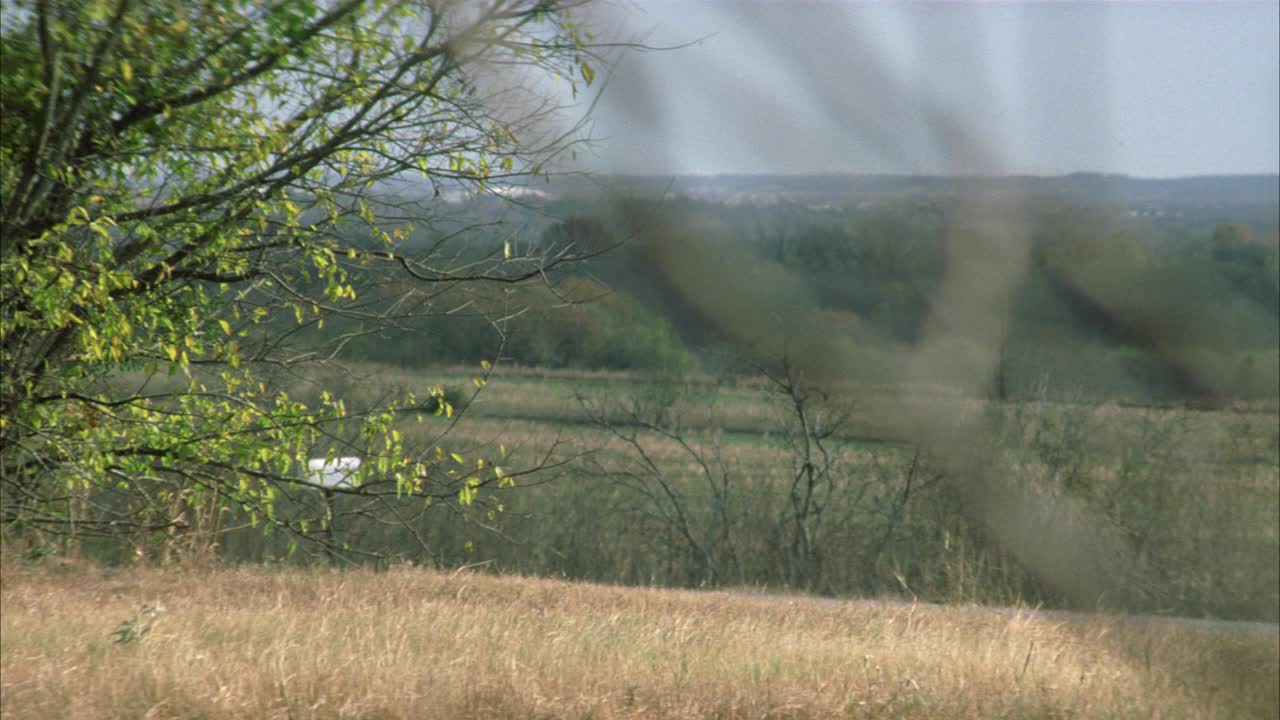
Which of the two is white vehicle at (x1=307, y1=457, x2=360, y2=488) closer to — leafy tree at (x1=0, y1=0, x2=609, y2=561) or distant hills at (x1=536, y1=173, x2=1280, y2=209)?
leafy tree at (x1=0, y1=0, x2=609, y2=561)

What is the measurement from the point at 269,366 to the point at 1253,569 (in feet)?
22.4

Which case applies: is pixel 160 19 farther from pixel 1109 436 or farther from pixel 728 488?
pixel 728 488

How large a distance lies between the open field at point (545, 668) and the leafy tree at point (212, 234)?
1554 millimetres

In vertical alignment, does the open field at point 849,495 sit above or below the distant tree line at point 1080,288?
below

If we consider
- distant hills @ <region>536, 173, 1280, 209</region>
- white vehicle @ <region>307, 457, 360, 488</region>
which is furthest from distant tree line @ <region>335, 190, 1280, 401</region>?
white vehicle @ <region>307, 457, 360, 488</region>

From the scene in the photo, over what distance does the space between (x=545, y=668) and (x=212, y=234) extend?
11.2ft

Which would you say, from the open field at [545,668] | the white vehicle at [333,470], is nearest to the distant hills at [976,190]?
the open field at [545,668]

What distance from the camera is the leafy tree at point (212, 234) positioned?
13.3 feet

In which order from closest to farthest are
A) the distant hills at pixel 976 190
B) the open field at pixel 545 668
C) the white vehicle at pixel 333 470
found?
the distant hills at pixel 976 190
the open field at pixel 545 668
the white vehicle at pixel 333 470

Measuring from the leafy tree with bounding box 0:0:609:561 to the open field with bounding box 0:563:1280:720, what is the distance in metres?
1.55

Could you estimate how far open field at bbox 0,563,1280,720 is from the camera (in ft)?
10.3

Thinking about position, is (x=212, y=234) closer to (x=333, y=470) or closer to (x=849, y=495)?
(x=333, y=470)

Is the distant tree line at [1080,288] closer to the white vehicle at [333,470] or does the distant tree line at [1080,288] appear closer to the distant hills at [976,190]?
the distant hills at [976,190]

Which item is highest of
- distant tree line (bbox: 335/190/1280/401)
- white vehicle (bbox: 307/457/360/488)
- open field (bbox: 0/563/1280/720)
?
distant tree line (bbox: 335/190/1280/401)
